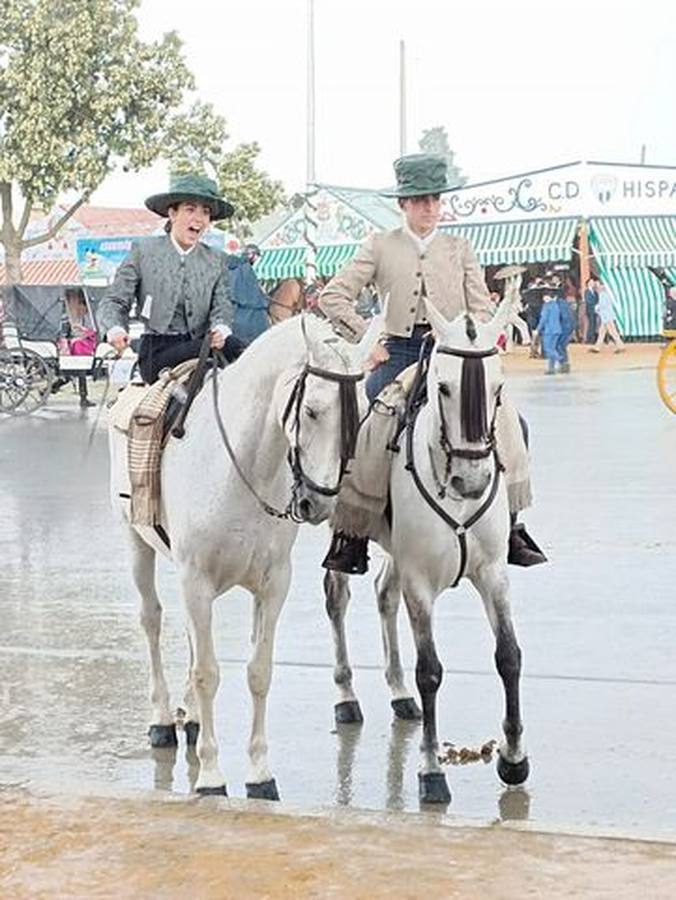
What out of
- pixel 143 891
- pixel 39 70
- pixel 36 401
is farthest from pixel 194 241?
pixel 39 70

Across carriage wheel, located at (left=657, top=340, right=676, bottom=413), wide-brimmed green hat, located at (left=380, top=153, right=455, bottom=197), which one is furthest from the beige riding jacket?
carriage wheel, located at (left=657, top=340, right=676, bottom=413)

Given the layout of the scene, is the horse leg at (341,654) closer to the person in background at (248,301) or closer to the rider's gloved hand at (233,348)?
the rider's gloved hand at (233,348)

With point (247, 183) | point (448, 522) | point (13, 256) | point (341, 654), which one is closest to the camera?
point (448, 522)

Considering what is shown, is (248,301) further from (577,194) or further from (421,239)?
(577,194)

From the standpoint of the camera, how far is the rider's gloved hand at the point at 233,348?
22.8ft

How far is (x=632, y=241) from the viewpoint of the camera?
43375mm

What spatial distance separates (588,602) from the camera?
9625mm

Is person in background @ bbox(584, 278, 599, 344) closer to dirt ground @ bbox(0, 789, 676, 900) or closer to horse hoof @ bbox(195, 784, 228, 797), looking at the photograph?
horse hoof @ bbox(195, 784, 228, 797)

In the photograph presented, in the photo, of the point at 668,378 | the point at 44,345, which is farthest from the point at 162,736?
the point at 668,378

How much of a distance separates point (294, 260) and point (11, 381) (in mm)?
22103

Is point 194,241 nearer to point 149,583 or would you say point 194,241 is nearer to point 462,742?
point 149,583

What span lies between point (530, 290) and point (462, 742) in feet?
119

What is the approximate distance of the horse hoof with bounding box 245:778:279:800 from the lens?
20.4ft

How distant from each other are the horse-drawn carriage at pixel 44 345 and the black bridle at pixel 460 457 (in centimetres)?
1693
